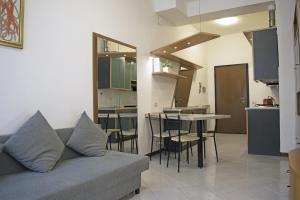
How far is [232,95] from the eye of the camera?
301 inches

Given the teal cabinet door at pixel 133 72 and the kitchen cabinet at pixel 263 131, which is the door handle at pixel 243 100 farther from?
the teal cabinet door at pixel 133 72

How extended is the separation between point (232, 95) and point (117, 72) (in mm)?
4939

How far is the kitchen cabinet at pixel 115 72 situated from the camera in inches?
136

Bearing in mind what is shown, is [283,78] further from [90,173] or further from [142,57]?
[90,173]

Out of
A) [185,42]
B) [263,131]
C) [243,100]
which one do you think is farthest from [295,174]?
[243,100]

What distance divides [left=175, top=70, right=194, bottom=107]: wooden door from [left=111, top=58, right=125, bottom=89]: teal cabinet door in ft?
7.47

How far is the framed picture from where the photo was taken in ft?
7.37

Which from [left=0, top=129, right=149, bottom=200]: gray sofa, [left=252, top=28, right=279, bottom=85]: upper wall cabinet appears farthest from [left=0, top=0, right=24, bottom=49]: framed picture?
[left=252, top=28, right=279, bottom=85]: upper wall cabinet

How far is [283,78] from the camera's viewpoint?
4395 mm

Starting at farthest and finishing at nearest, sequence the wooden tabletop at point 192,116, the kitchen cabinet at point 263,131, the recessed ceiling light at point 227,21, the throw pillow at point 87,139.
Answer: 1. the recessed ceiling light at point 227,21
2. the kitchen cabinet at point 263,131
3. the wooden tabletop at point 192,116
4. the throw pillow at point 87,139

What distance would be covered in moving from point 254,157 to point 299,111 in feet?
4.04

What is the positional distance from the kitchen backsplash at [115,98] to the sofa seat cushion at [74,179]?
0.99 metres

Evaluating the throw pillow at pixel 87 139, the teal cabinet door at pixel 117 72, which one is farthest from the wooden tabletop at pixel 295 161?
the teal cabinet door at pixel 117 72

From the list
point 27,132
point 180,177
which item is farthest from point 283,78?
point 27,132
